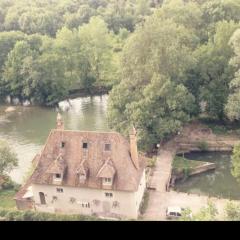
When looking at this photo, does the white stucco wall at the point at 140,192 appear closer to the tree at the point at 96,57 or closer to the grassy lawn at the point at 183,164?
the grassy lawn at the point at 183,164

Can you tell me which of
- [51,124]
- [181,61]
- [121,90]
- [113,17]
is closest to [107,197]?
[121,90]

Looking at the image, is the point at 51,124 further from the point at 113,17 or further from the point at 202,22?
the point at 113,17

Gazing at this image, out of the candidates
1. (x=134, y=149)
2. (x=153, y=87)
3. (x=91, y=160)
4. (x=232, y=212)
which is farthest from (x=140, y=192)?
(x=153, y=87)

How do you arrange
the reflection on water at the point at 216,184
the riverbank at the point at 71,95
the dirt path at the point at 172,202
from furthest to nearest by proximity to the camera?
the riverbank at the point at 71,95 → the reflection on water at the point at 216,184 → the dirt path at the point at 172,202

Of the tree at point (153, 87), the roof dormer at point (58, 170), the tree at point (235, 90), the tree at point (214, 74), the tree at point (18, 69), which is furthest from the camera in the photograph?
the tree at point (18, 69)

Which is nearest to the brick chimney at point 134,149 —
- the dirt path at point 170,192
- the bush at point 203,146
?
the dirt path at point 170,192

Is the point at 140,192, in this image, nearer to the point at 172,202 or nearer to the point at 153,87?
the point at 172,202

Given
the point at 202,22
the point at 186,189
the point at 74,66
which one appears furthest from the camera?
the point at 74,66
